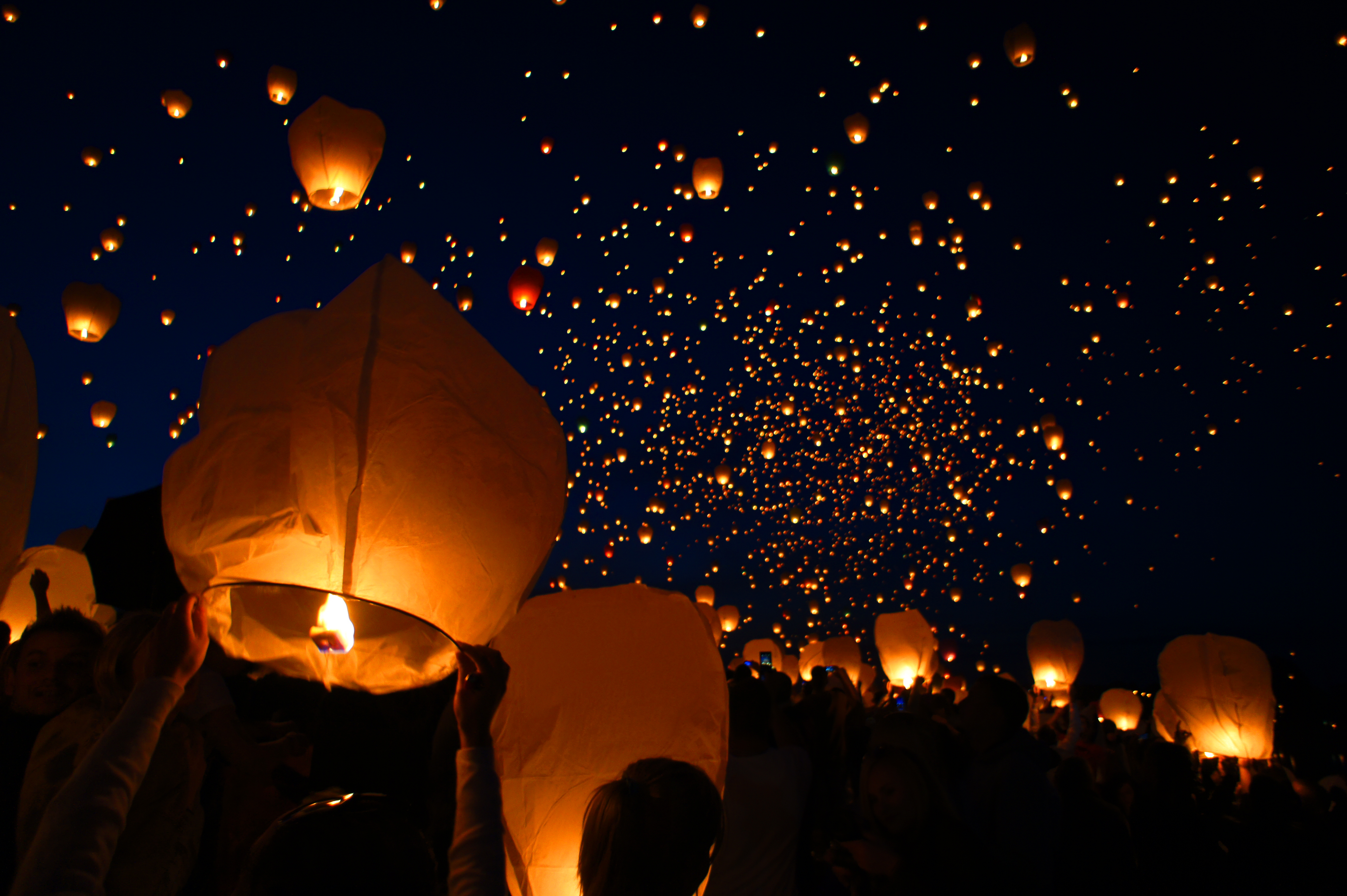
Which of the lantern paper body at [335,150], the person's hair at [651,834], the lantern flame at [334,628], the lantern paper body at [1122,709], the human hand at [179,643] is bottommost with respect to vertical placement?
the lantern paper body at [1122,709]

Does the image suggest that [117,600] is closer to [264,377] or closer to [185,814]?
[185,814]

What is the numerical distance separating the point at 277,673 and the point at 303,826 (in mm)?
604

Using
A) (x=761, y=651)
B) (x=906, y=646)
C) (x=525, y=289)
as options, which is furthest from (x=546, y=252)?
(x=761, y=651)

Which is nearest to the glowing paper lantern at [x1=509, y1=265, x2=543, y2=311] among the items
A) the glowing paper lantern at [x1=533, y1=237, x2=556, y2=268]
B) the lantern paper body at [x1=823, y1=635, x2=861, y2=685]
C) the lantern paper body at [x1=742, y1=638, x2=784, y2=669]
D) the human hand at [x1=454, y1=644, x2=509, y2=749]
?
the glowing paper lantern at [x1=533, y1=237, x2=556, y2=268]

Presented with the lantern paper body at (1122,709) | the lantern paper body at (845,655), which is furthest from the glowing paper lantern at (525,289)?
the lantern paper body at (1122,709)

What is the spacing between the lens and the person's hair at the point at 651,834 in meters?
1.21

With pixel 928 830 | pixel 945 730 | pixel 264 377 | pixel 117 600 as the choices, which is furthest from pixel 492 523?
pixel 117 600

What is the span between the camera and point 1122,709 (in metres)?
11.2

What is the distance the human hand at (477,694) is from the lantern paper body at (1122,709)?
491 inches

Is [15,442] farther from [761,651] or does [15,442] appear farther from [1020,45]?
[761,651]

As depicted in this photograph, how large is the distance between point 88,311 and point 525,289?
286 cm

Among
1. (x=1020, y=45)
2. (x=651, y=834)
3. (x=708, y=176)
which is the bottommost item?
(x=651, y=834)

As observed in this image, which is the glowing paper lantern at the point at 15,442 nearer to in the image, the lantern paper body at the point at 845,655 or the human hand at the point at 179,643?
the human hand at the point at 179,643

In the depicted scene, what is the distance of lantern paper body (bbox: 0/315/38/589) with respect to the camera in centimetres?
107
